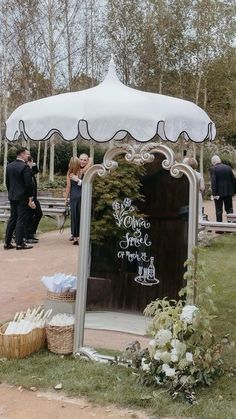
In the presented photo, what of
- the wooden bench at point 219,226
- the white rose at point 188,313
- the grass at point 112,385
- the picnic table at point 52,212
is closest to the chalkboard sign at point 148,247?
the white rose at point 188,313

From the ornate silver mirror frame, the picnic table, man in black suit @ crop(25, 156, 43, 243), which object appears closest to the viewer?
the ornate silver mirror frame

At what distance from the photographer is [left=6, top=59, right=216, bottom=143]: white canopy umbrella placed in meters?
4.83

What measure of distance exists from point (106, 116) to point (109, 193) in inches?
35.6

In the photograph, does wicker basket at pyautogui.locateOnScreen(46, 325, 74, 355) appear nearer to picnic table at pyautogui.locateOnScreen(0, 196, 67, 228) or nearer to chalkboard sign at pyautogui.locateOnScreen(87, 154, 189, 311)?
chalkboard sign at pyautogui.locateOnScreen(87, 154, 189, 311)

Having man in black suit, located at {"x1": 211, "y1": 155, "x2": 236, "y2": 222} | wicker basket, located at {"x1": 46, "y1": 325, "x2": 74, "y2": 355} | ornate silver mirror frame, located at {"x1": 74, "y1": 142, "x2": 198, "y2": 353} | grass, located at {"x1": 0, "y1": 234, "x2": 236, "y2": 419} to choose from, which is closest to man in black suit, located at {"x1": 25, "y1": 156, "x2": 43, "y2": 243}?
man in black suit, located at {"x1": 211, "y1": 155, "x2": 236, "y2": 222}

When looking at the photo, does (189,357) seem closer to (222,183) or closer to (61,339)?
(61,339)

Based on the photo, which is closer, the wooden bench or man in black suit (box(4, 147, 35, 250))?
man in black suit (box(4, 147, 35, 250))

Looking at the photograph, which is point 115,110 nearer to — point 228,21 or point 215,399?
point 215,399

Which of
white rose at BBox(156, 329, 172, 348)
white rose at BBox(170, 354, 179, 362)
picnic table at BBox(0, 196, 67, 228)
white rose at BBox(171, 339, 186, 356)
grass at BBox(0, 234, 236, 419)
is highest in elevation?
Answer: picnic table at BBox(0, 196, 67, 228)

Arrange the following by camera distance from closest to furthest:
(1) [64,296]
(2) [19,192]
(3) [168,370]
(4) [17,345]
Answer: (3) [168,370], (4) [17,345], (1) [64,296], (2) [19,192]

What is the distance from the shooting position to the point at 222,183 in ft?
38.2

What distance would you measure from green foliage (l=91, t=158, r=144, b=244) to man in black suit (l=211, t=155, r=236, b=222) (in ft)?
24.3

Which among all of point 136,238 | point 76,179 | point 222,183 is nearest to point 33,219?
point 76,179

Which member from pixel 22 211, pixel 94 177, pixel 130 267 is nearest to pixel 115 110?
pixel 94 177
